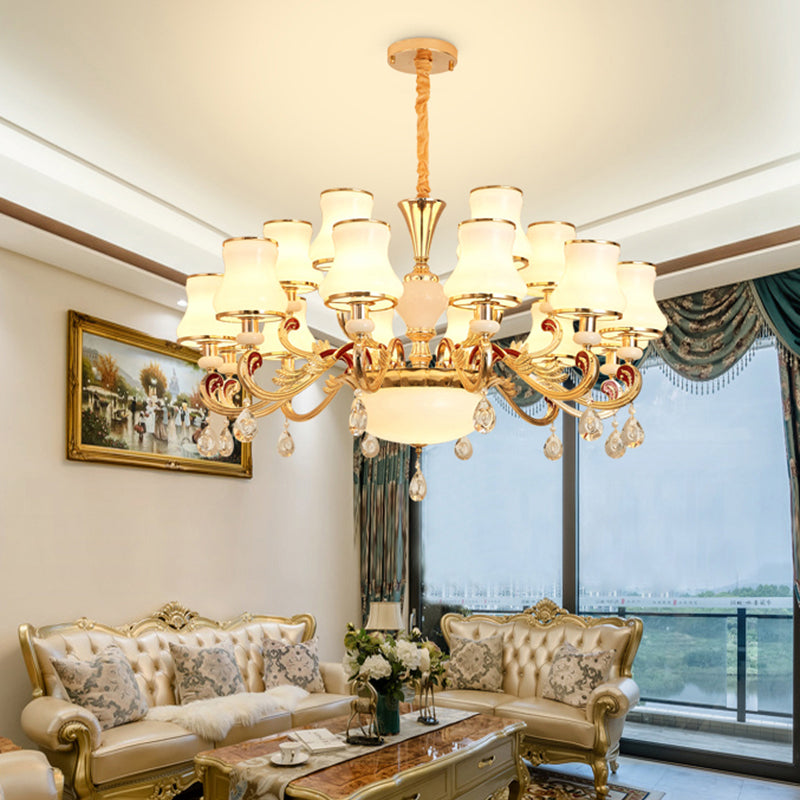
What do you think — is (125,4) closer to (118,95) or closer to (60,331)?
(118,95)

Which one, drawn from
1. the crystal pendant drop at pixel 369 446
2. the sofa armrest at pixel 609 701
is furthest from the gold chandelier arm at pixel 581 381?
the sofa armrest at pixel 609 701

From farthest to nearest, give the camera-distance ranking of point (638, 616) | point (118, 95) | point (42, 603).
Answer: point (638, 616), point (42, 603), point (118, 95)

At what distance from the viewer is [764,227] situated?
14.3ft

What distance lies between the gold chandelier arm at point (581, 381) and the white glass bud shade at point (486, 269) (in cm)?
36

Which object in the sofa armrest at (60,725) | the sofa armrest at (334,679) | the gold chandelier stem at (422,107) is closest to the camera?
the gold chandelier stem at (422,107)

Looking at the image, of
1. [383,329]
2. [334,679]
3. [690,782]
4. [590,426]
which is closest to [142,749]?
[334,679]

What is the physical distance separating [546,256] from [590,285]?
0.47 metres

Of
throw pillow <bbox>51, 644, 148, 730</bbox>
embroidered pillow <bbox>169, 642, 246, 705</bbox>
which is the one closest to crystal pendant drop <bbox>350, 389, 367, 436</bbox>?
throw pillow <bbox>51, 644, 148, 730</bbox>

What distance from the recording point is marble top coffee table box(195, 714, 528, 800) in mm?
3137

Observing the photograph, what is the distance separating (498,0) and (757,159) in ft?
6.19

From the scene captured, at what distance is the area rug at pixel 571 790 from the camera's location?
14.7 feet

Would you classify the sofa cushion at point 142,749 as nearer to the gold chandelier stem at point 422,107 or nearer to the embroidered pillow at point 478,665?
the embroidered pillow at point 478,665

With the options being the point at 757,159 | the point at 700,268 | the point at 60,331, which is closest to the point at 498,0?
the point at 757,159

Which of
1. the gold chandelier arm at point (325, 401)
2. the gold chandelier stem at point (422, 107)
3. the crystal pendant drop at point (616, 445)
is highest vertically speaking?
the gold chandelier stem at point (422, 107)
